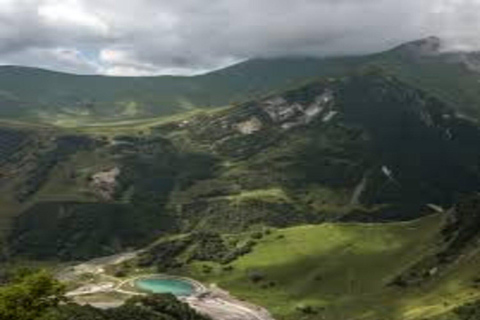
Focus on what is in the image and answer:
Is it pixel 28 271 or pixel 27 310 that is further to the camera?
pixel 28 271

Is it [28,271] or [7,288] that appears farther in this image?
[28,271]

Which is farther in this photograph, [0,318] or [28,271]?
[28,271]
